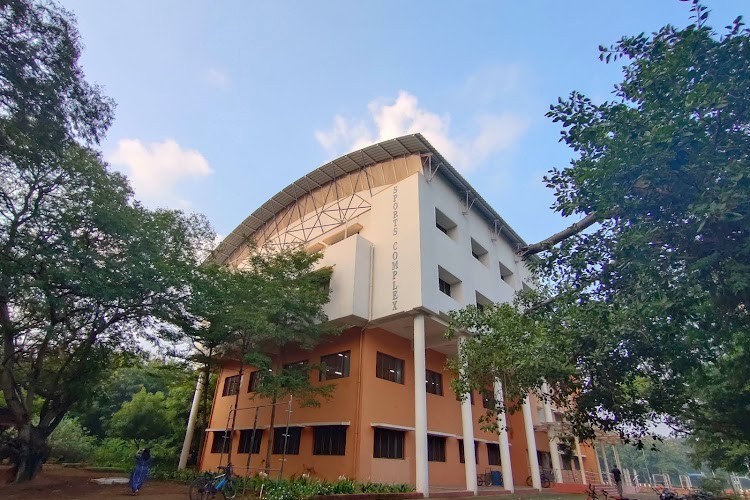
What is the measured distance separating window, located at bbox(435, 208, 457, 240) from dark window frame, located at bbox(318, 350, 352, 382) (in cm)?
→ 736

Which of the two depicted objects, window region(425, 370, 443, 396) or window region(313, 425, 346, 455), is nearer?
window region(313, 425, 346, 455)

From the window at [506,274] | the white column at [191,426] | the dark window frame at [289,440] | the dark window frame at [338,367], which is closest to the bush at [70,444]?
the white column at [191,426]

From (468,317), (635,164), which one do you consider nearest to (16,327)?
(468,317)

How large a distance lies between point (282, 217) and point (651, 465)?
83871 mm

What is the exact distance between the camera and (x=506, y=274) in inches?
952

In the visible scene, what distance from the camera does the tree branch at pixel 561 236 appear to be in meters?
6.92

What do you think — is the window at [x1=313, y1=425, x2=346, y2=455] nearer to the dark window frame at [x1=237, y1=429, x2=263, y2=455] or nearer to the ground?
the dark window frame at [x1=237, y1=429, x2=263, y2=455]

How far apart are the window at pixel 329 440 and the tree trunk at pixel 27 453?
30.4ft

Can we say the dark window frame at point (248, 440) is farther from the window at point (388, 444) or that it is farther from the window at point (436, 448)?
the window at point (436, 448)

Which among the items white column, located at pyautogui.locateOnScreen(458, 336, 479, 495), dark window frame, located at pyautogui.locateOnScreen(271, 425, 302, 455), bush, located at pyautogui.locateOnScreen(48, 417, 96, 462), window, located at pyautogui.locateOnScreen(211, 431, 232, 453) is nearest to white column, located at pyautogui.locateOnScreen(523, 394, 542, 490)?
white column, located at pyautogui.locateOnScreen(458, 336, 479, 495)

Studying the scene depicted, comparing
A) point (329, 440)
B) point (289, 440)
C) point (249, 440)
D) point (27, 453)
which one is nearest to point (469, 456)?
point (329, 440)

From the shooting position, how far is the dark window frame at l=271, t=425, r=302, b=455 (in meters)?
16.9

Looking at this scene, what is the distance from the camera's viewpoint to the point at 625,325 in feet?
20.1

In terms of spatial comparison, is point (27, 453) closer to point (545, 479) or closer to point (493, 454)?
point (493, 454)
